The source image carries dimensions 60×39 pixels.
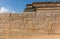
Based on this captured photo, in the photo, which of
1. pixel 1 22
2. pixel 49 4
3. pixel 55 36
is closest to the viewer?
pixel 55 36

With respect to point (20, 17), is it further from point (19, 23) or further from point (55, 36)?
point (55, 36)

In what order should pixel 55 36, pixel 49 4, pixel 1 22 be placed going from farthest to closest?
pixel 49 4 → pixel 1 22 → pixel 55 36

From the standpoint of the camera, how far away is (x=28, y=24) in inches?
351

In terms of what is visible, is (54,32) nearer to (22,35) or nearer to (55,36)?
(55,36)

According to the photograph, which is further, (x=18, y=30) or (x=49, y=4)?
(x=49, y=4)

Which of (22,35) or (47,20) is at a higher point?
(47,20)

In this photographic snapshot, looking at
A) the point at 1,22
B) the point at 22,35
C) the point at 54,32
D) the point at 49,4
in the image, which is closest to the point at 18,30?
the point at 22,35

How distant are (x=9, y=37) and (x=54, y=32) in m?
2.20

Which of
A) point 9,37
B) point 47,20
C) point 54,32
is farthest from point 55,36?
point 9,37

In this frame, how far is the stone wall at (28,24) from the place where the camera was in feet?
28.7

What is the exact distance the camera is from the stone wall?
8.76 metres

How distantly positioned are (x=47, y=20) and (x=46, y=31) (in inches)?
22.2

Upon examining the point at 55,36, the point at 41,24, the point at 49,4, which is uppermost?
the point at 49,4

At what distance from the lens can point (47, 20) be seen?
888 cm
